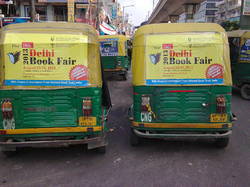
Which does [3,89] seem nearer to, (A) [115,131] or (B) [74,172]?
(B) [74,172]

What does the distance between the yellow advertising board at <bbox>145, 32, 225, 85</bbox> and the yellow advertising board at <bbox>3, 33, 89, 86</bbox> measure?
1315 millimetres

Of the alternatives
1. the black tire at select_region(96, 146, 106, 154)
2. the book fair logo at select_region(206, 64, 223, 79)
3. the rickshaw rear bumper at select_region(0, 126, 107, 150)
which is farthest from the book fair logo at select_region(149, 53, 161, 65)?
the black tire at select_region(96, 146, 106, 154)

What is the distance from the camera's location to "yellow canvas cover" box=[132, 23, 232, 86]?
185 inches

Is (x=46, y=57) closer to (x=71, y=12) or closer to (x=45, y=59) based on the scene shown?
(x=45, y=59)

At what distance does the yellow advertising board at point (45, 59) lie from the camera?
14.0ft

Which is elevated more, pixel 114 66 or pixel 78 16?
pixel 78 16

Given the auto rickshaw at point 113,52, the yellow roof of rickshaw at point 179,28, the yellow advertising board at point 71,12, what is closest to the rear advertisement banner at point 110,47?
the auto rickshaw at point 113,52

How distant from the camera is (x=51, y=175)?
4137 mm

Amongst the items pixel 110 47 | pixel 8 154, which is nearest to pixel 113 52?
pixel 110 47

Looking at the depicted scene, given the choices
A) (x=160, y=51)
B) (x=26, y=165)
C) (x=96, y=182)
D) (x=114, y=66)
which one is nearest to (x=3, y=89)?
(x=26, y=165)

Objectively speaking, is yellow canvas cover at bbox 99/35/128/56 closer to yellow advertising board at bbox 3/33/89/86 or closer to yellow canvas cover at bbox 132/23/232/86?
yellow canvas cover at bbox 132/23/232/86

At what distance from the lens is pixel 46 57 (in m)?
4.33

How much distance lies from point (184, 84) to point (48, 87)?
253 cm

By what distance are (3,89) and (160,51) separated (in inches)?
116
